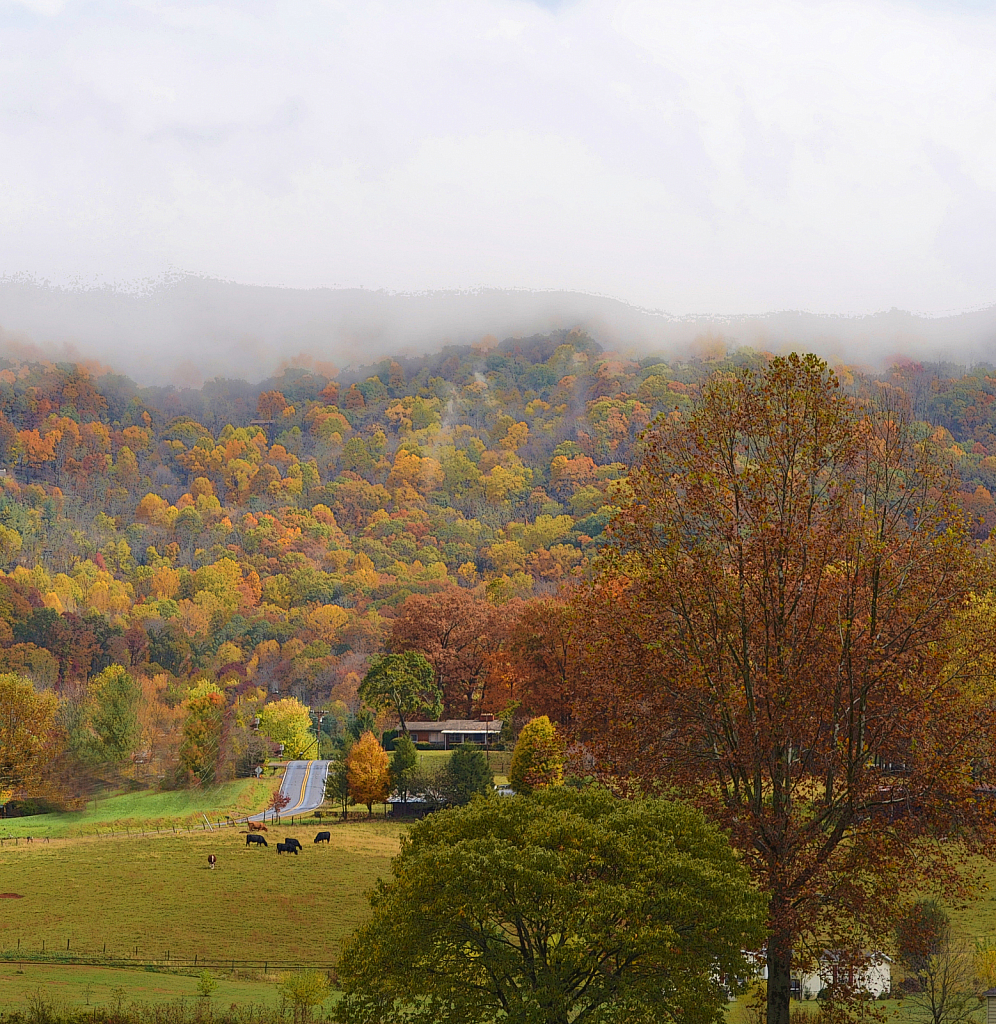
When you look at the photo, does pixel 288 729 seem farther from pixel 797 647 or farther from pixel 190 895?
pixel 797 647

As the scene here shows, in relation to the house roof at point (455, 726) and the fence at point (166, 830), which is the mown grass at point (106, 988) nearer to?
the fence at point (166, 830)

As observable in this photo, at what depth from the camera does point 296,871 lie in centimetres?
4853

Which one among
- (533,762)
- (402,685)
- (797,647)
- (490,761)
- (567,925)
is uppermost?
(797,647)

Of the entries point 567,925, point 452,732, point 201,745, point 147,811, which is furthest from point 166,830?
point 567,925

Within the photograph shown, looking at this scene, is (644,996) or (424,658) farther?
(424,658)

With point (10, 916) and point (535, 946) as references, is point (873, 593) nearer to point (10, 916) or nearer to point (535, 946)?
point (535, 946)

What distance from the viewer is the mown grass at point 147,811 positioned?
66.9 m

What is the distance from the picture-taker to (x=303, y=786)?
3351 inches

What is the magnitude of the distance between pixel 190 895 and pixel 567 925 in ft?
103

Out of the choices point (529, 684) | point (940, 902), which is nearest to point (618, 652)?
point (940, 902)

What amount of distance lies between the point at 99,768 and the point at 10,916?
38.1 meters

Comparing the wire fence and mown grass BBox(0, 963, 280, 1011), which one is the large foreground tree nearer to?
mown grass BBox(0, 963, 280, 1011)

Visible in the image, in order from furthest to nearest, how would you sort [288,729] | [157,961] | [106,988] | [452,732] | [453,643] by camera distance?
[288,729] → [453,643] → [452,732] → [157,961] → [106,988]

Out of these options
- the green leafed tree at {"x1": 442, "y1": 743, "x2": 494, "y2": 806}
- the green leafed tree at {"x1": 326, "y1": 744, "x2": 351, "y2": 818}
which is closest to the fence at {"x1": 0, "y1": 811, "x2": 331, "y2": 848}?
the green leafed tree at {"x1": 326, "y1": 744, "x2": 351, "y2": 818}
